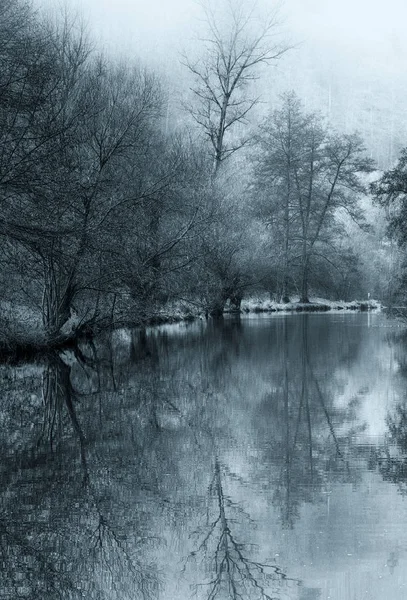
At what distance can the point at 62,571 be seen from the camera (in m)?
Result: 4.14

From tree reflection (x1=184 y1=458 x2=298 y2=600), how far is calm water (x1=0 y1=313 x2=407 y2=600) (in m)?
0.01

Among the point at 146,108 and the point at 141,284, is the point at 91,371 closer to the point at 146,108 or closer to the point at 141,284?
the point at 141,284

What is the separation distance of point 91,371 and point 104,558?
9551mm

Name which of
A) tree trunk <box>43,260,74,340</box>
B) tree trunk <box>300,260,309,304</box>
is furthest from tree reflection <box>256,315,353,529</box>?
tree trunk <box>300,260,309,304</box>

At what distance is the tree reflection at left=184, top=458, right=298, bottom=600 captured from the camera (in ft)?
12.7

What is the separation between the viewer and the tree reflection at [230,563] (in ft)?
12.7

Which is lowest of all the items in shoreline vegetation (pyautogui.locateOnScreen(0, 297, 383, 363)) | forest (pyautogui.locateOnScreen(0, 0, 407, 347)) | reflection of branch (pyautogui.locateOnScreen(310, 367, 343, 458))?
reflection of branch (pyautogui.locateOnScreen(310, 367, 343, 458))

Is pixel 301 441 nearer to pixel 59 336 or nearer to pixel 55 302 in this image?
pixel 55 302

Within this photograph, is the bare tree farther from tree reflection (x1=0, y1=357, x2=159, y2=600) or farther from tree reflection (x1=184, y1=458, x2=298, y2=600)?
tree reflection (x1=184, y1=458, x2=298, y2=600)

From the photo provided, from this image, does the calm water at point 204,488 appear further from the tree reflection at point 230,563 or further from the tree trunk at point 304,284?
the tree trunk at point 304,284

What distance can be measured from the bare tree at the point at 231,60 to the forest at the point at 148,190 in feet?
0.26

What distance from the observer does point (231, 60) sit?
35438 millimetres

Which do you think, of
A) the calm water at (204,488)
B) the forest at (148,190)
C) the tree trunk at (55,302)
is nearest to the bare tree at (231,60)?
the forest at (148,190)

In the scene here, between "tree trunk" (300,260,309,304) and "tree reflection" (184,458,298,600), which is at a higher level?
"tree trunk" (300,260,309,304)
